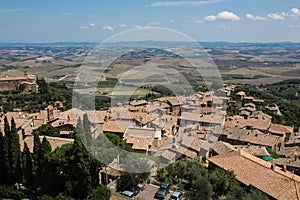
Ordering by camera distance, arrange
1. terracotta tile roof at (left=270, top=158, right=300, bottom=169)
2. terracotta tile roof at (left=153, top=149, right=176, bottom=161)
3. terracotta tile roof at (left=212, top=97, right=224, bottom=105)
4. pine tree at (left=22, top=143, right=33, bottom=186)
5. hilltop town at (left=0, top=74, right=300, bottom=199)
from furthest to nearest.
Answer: terracotta tile roof at (left=212, top=97, right=224, bottom=105)
terracotta tile roof at (left=270, top=158, right=300, bottom=169)
terracotta tile roof at (left=153, top=149, right=176, bottom=161)
hilltop town at (left=0, top=74, right=300, bottom=199)
pine tree at (left=22, top=143, right=33, bottom=186)

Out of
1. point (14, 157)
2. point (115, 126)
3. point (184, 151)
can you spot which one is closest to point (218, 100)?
point (115, 126)

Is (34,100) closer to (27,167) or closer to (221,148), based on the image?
(221,148)

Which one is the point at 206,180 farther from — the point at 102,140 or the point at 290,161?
the point at 290,161

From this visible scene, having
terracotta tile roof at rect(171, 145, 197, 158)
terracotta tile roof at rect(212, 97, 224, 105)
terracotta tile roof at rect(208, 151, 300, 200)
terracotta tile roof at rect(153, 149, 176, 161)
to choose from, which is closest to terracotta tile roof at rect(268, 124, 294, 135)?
terracotta tile roof at rect(212, 97, 224, 105)

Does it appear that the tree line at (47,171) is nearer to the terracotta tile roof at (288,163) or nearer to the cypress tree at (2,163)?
the cypress tree at (2,163)

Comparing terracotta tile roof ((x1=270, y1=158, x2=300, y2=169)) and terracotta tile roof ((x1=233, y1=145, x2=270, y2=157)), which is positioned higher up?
terracotta tile roof ((x1=270, y1=158, x2=300, y2=169))

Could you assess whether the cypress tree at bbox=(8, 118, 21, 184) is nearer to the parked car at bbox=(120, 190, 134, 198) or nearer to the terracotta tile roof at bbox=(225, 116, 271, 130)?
the parked car at bbox=(120, 190, 134, 198)
